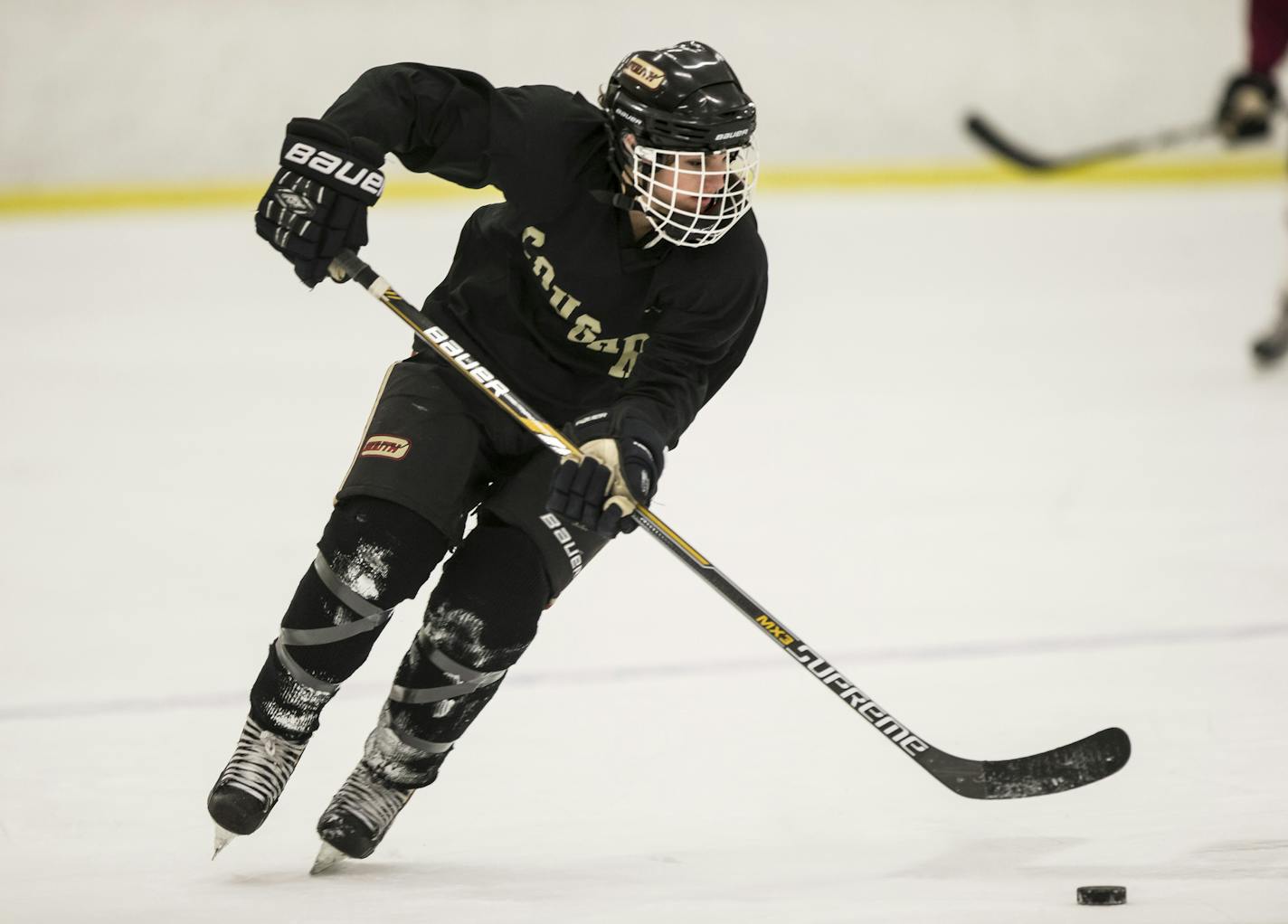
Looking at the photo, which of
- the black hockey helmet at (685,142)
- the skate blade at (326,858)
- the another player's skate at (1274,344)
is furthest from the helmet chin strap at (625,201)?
the another player's skate at (1274,344)

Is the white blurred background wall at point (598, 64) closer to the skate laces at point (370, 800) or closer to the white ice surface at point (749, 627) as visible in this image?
the white ice surface at point (749, 627)

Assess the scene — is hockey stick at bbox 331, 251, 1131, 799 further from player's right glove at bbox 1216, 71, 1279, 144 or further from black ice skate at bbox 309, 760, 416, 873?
player's right glove at bbox 1216, 71, 1279, 144

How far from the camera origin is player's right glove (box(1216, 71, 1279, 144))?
5.06 metres

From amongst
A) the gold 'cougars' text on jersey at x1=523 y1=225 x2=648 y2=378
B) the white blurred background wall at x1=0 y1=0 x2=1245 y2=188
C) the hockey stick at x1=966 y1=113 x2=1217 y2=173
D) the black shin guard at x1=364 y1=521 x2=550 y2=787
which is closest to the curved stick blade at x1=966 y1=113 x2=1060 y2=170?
the hockey stick at x1=966 y1=113 x2=1217 y2=173

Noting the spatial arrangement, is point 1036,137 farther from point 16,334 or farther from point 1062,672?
point 1062,672

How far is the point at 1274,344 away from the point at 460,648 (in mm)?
4058

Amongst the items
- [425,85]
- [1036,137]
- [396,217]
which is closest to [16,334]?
[396,217]

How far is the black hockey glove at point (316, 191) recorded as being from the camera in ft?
7.94

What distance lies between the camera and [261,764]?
2498 millimetres

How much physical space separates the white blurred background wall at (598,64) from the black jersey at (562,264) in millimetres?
5464

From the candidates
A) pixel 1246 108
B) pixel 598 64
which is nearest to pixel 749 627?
pixel 1246 108

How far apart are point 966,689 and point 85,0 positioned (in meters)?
6.02

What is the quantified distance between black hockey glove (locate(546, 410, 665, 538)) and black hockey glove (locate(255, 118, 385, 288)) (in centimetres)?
44

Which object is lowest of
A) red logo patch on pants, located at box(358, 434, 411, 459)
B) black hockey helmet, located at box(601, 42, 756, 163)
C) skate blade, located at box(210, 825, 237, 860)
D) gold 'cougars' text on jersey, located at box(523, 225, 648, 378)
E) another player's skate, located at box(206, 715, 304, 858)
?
skate blade, located at box(210, 825, 237, 860)
